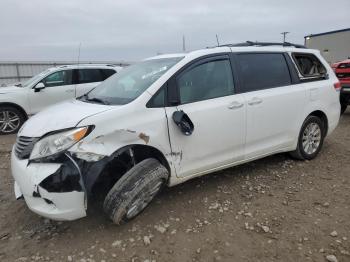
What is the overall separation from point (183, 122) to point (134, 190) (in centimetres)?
83

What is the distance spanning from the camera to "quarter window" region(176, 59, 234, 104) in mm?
3600

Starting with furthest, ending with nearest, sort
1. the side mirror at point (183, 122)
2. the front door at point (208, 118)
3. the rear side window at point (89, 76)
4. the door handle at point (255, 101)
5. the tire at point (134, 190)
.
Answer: the rear side window at point (89, 76)
the door handle at point (255, 101)
the front door at point (208, 118)
the side mirror at point (183, 122)
the tire at point (134, 190)

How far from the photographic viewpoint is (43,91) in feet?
27.5

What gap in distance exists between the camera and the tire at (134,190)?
2971 millimetres

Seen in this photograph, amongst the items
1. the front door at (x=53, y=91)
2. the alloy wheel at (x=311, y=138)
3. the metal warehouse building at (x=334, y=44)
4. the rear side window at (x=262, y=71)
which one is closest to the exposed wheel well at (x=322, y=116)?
the alloy wheel at (x=311, y=138)

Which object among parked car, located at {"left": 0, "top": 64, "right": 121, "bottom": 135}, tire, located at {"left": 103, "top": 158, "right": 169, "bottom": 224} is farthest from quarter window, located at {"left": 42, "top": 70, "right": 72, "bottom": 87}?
tire, located at {"left": 103, "top": 158, "right": 169, "bottom": 224}

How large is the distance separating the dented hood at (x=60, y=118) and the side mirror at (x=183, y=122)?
0.63 meters

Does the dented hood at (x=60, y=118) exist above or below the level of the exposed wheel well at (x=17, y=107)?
above

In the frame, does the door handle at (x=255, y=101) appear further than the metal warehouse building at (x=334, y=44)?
No

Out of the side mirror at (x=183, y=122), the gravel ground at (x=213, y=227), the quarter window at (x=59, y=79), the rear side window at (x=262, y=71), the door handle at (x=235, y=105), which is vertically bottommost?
the gravel ground at (x=213, y=227)

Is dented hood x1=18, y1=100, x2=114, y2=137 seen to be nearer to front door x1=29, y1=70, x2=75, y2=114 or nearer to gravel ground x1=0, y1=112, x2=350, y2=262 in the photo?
gravel ground x1=0, y1=112, x2=350, y2=262

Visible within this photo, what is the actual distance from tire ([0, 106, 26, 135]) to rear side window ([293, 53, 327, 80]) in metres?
6.41

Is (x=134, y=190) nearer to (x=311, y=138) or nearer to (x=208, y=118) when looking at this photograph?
(x=208, y=118)

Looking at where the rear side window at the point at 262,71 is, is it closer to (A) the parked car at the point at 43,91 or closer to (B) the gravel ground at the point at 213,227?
(B) the gravel ground at the point at 213,227
